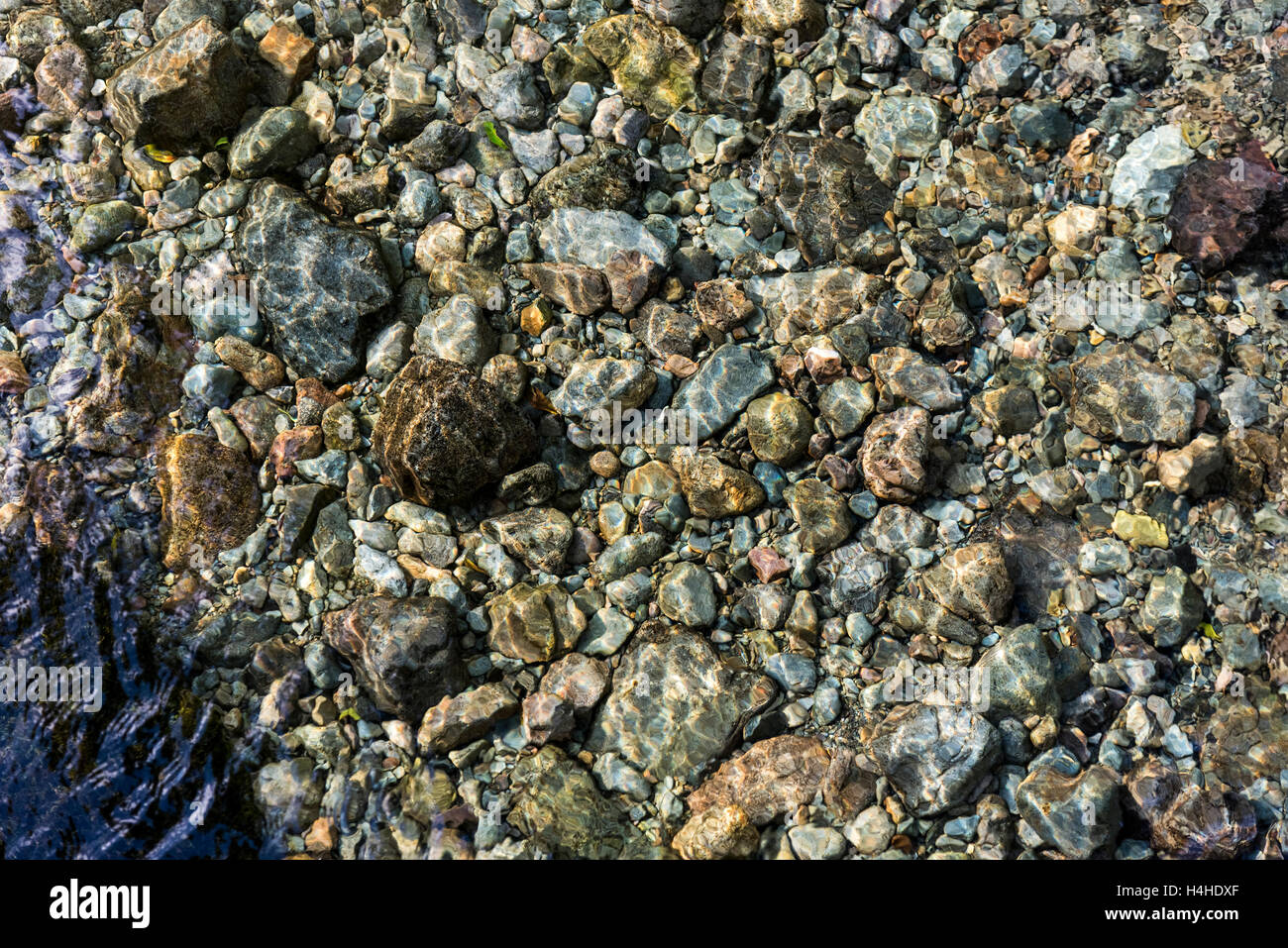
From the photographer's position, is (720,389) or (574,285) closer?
(720,389)

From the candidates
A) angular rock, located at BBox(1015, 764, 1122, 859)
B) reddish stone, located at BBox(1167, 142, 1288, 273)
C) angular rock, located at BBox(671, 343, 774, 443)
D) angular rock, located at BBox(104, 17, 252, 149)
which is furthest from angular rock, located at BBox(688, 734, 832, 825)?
angular rock, located at BBox(104, 17, 252, 149)

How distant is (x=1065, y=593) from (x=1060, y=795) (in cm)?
99

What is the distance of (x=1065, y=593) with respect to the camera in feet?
14.5

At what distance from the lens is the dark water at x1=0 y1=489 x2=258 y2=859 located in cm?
429

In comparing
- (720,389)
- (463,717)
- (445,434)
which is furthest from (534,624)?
(720,389)

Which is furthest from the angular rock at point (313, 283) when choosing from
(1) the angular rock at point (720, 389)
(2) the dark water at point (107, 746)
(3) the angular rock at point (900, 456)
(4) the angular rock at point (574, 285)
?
(3) the angular rock at point (900, 456)

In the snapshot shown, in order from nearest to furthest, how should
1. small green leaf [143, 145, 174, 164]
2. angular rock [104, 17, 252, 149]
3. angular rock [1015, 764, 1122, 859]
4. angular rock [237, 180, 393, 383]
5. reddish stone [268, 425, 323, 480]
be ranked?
angular rock [1015, 764, 1122, 859], reddish stone [268, 425, 323, 480], angular rock [237, 180, 393, 383], angular rock [104, 17, 252, 149], small green leaf [143, 145, 174, 164]

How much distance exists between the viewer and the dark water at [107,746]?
429 cm

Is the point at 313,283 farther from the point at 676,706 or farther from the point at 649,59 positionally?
the point at 676,706

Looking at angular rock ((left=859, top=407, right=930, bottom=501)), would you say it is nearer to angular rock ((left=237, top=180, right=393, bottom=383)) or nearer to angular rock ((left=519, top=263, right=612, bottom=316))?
angular rock ((left=519, top=263, right=612, bottom=316))

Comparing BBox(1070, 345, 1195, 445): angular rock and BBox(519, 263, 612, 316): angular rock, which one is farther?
BBox(519, 263, 612, 316): angular rock

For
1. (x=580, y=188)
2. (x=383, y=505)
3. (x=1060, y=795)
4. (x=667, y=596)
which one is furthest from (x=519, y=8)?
(x=1060, y=795)

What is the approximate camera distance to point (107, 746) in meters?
4.48

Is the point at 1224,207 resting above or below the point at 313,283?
above
